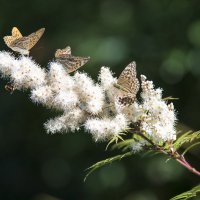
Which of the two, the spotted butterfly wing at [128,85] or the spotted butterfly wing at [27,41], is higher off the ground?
the spotted butterfly wing at [27,41]

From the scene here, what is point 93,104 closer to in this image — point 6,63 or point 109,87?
point 109,87

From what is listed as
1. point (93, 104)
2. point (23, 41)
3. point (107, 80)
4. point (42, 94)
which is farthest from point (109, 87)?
point (23, 41)

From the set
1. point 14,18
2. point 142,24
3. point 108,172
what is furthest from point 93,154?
point 14,18

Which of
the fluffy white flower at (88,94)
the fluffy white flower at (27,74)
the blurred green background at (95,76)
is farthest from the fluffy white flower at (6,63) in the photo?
the blurred green background at (95,76)

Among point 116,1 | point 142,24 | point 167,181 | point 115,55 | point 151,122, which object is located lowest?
point 151,122

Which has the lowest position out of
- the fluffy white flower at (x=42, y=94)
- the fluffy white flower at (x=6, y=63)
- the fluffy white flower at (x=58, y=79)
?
the fluffy white flower at (x=42, y=94)

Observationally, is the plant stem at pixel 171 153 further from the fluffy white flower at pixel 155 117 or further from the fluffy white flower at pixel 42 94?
the fluffy white flower at pixel 42 94

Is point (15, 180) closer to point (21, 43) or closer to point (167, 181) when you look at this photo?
point (167, 181)
